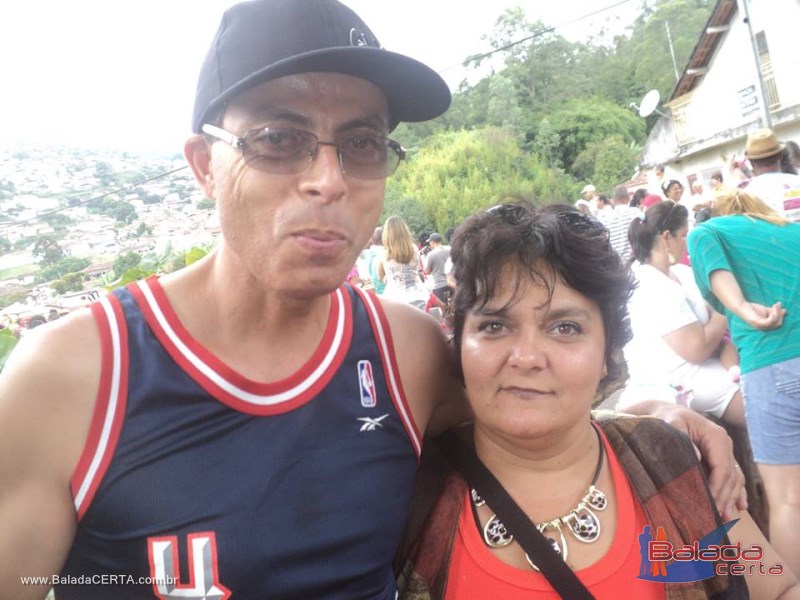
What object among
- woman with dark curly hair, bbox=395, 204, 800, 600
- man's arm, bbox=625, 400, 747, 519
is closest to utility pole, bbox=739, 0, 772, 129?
man's arm, bbox=625, 400, 747, 519

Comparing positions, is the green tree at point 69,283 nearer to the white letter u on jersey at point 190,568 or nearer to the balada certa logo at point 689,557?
the white letter u on jersey at point 190,568

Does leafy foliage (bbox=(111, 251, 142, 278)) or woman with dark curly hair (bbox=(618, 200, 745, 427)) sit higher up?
leafy foliage (bbox=(111, 251, 142, 278))

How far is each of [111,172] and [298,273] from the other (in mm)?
6924

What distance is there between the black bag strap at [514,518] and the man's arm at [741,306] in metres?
1.91

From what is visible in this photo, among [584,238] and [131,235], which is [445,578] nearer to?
[584,238]

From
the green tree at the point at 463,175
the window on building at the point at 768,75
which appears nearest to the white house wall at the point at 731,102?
the window on building at the point at 768,75

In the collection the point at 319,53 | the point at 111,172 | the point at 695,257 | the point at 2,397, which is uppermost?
the point at 111,172

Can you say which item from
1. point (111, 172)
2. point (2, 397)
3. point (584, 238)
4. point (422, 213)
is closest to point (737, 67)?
point (422, 213)

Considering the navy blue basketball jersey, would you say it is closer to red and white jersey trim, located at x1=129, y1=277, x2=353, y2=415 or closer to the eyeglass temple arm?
red and white jersey trim, located at x1=129, y1=277, x2=353, y2=415

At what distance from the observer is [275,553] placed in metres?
1.25

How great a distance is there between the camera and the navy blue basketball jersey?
1199 mm

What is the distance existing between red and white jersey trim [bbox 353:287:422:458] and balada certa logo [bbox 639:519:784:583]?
2.26ft

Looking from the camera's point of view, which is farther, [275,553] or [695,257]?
[695,257]

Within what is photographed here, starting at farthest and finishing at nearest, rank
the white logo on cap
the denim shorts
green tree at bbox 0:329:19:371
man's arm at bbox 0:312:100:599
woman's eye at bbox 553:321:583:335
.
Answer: the denim shorts → green tree at bbox 0:329:19:371 → woman's eye at bbox 553:321:583:335 → the white logo on cap → man's arm at bbox 0:312:100:599
